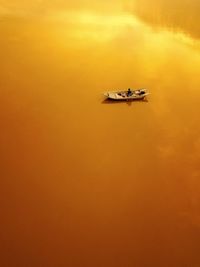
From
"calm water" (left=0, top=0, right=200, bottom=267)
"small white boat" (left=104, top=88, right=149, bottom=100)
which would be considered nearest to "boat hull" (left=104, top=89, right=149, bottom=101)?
"small white boat" (left=104, top=88, right=149, bottom=100)

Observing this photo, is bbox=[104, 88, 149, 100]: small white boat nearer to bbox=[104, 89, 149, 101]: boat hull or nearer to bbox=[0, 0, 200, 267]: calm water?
bbox=[104, 89, 149, 101]: boat hull

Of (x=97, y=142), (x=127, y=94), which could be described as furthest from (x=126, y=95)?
(x=97, y=142)

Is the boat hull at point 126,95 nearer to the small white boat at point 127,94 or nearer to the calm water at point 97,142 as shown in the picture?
the small white boat at point 127,94

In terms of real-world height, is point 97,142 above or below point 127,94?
below

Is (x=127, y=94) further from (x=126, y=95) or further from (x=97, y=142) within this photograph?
(x=97, y=142)

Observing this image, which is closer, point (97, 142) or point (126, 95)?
point (97, 142)

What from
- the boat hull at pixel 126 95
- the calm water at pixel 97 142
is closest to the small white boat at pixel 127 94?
the boat hull at pixel 126 95
